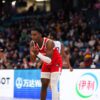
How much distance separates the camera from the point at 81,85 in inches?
535

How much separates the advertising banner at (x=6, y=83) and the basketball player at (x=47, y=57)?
5.88m

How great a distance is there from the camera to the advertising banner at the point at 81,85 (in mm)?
13266

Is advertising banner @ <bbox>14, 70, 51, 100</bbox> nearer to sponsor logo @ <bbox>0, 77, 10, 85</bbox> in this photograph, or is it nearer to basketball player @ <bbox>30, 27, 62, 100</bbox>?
sponsor logo @ <bbox>0, 77, 10, 85</bbox>

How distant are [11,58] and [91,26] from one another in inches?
166

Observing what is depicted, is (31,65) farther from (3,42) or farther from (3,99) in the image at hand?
(3,42)

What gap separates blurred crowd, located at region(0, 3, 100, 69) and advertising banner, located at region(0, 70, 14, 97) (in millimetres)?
899

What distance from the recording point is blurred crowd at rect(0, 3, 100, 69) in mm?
17172

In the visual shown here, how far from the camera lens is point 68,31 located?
73.2 feet

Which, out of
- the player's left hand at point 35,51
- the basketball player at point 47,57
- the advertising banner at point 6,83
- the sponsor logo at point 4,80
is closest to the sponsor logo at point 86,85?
the advertising banner at point 6,83

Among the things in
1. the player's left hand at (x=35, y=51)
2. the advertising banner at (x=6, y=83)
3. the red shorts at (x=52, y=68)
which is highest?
the player's left hand at (x=35, y=51)

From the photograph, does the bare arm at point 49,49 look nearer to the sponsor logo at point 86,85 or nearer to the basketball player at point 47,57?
the basketball player at point 47,57

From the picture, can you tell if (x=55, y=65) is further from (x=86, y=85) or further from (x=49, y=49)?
(x=86, y=85)

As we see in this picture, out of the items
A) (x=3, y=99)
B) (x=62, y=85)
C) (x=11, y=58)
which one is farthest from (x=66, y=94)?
(x=11, y=58)

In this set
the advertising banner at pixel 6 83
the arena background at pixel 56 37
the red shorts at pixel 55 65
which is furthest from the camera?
the advertising banner at pixel 6 83
